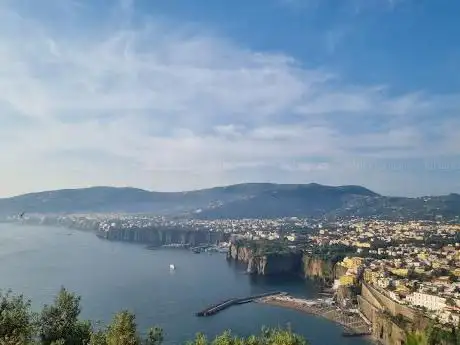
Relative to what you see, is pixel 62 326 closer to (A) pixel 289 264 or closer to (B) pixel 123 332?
(B) pixel 123 332

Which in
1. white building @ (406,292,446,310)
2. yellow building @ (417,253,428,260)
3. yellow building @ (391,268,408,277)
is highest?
yellow building @ (417,253,428,260)

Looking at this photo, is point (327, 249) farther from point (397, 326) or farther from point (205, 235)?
point (205, 235)

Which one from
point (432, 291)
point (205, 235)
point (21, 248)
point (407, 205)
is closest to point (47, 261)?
point (21, 248)

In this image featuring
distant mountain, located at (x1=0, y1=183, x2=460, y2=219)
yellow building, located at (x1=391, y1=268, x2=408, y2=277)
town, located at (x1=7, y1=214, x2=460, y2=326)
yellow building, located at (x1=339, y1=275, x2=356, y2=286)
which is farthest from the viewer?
distant mountain, located at (x1=0, y1=183, x2=460, y2=219)

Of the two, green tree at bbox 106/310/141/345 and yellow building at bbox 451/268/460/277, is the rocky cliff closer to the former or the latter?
yellow building at bbox 451/268/460/277

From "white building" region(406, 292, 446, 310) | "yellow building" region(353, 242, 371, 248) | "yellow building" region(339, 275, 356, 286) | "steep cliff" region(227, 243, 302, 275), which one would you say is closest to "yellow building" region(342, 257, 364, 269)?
"yellow building" region(339, 275, 356, 286)

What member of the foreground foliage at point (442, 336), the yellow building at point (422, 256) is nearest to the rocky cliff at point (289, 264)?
the yellow building at point (422, 256)

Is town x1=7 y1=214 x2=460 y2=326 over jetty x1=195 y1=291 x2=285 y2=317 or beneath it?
over

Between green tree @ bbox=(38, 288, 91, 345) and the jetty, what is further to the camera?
the jetty
